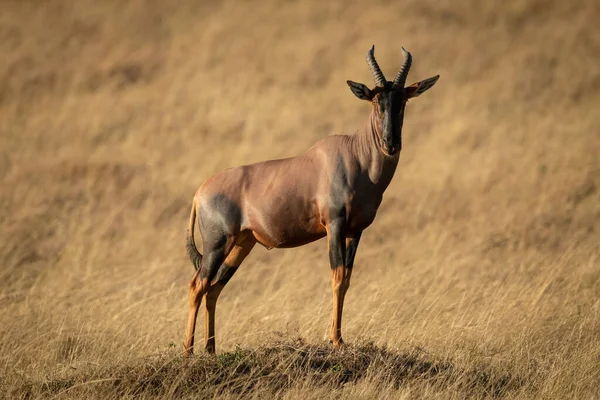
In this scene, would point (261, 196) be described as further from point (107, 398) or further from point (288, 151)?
point (288, 151)

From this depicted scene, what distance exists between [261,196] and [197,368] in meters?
1.86

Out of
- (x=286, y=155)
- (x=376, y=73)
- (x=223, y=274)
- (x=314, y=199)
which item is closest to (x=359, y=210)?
(x=314, y=199)

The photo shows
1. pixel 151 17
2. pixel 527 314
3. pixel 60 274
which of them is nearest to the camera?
pixel 527 314

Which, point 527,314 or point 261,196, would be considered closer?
point 261,196

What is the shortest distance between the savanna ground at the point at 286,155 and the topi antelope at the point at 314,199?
881mm

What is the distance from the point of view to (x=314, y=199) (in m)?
8.94

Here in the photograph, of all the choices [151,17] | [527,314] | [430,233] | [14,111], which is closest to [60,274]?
[430,233]

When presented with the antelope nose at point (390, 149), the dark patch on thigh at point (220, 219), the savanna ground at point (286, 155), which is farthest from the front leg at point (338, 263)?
the dark patch on thigh at point (220, 219)

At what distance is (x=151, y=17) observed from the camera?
104 ft

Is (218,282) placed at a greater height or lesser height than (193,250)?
lesser

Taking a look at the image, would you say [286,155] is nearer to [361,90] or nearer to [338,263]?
[361,90]

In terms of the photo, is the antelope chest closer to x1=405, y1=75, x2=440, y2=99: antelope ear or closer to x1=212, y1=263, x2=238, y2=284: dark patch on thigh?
x1=405, y1=75, x2=440, y2=99: antelope ear

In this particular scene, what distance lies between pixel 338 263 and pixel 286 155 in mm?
13792

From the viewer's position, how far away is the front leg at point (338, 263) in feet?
28.4
